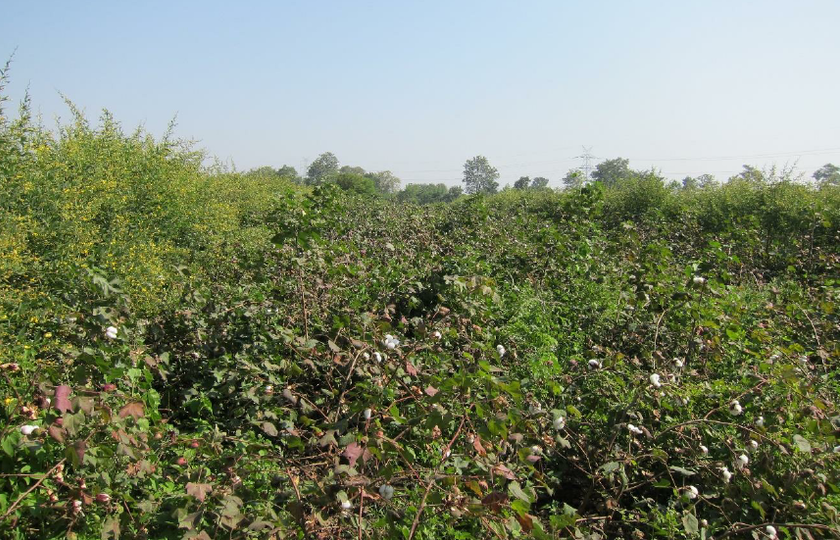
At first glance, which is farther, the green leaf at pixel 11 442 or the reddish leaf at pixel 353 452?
the green leaf at pixel 11 442

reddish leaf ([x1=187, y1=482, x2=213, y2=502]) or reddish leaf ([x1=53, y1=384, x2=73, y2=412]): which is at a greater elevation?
reddish leaf ([x1=53, y1=384, x2=73, y2=412])

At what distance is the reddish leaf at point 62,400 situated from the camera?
1.60 m

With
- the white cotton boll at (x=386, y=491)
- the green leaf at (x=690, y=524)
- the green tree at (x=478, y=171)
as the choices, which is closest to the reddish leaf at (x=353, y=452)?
the white cotton boll at (x=386, y=491)

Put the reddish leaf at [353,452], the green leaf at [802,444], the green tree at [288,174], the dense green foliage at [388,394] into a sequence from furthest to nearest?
the green tree at [288,174], the green leaf at [802,444], the dense green foliage at [388,394], the reddish leaf at [353,452]

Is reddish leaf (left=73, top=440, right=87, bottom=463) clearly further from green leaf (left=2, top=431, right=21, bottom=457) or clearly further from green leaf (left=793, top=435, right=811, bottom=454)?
green leaf (left=793, top=435, right=811, bottom=454)

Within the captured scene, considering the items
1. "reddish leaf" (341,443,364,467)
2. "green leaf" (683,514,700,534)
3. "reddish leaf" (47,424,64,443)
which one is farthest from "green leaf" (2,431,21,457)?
"green leaf" (683,514,700,534)

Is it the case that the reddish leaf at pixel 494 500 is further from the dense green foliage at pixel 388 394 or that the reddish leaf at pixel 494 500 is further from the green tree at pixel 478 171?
the green tree at pixel 478 171

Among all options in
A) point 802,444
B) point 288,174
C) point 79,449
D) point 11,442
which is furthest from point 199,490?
point 288,174

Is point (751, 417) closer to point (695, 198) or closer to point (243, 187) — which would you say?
point (695, 198)

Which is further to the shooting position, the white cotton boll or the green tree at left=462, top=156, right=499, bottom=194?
the green tree at left=462, top=156, right=499, bottom=194

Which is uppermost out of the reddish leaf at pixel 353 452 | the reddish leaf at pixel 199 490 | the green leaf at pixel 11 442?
the green leaf at pixel 11 442

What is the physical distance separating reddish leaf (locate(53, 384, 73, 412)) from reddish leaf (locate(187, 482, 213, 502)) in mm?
412

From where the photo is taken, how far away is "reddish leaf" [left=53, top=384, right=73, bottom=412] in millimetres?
1598

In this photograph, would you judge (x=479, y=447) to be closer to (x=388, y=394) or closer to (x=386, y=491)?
(x=386, y=491)
